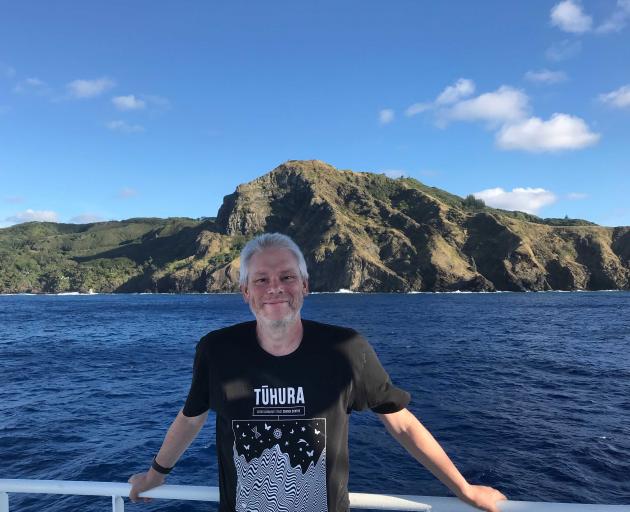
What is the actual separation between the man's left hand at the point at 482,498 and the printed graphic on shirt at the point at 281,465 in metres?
0.85

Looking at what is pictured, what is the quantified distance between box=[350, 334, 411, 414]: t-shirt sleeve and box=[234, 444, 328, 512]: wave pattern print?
430 mm

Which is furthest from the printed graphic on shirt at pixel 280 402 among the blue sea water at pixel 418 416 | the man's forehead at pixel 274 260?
the blue sea water at pixel 418 416

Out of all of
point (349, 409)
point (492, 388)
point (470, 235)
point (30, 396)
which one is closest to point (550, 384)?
point (492, 388)

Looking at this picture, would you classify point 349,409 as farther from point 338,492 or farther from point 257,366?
point 257,366

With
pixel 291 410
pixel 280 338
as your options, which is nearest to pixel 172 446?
pixel 291 410

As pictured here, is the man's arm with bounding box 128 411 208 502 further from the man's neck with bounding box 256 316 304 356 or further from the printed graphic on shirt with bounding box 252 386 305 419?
the man's neck with bounding box 256 316 304 356

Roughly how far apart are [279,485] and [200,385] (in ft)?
2.55

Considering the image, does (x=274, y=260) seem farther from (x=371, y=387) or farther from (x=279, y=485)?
(x=279, y=485)

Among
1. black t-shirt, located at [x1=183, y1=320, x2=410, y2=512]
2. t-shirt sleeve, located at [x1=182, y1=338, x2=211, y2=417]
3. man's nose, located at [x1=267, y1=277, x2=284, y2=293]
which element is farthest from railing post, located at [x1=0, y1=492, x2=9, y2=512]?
man's nose, located at [x1=267, y1=277, x2=284, y2=293]

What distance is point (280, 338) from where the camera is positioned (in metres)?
2.68

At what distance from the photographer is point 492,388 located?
25984mm

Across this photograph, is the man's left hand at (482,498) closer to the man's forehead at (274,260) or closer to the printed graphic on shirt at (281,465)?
the printed graphic on shirt at (281,465)

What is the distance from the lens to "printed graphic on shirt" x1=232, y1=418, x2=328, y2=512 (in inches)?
99.0

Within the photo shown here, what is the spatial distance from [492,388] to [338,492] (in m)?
26.3
